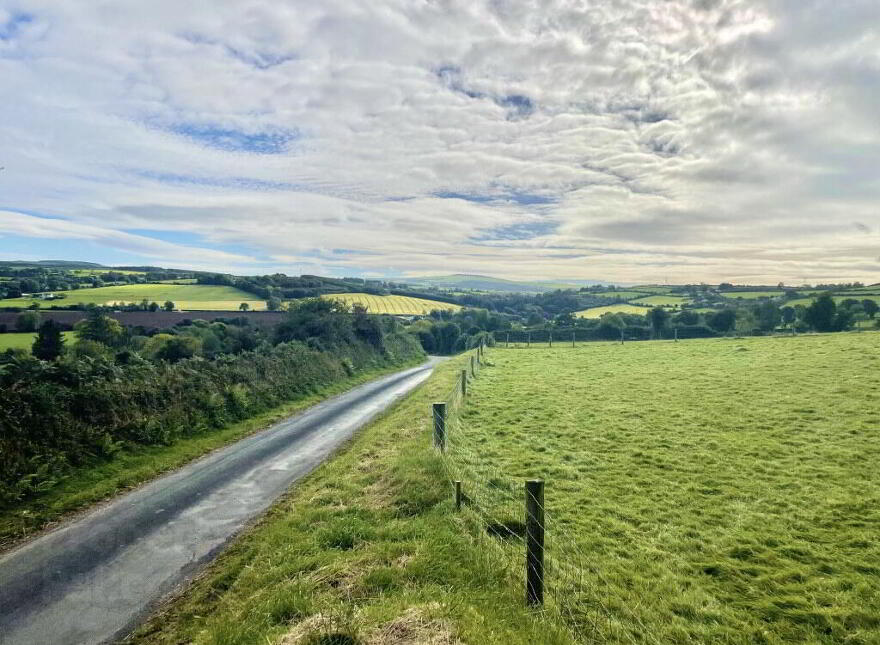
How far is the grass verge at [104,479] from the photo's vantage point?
993 centimetres

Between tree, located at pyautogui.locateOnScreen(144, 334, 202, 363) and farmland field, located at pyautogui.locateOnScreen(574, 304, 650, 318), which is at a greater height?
tree, located at pyautogui.locateOnScreen(144, 334, 202, 363)

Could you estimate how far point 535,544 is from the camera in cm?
600

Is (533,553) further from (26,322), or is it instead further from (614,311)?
(614,311)

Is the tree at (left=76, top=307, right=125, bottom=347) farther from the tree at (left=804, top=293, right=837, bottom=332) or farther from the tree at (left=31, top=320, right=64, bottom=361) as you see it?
the tree at (left=804, top=293, right=837, bottom=332)

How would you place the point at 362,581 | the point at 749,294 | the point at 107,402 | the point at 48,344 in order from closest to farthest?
the point at 362,581, the point at 107,402, the point at 48,344, the point at 749,294

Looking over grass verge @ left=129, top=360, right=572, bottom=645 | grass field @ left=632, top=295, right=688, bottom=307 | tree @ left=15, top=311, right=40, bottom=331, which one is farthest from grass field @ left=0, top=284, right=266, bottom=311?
grass field @ left=632, top=295, right=688, bottom=307

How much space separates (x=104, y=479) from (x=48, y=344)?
2575cm

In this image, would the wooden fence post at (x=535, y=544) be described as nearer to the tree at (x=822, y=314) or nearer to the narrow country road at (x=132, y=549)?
the narrow country road at (x=132, y=549)

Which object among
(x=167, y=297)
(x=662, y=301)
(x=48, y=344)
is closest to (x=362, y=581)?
(x=48, y=344)

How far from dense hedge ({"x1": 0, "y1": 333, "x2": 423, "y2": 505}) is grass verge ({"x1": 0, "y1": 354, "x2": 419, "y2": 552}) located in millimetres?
352

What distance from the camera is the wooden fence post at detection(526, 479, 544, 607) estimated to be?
5918 mm

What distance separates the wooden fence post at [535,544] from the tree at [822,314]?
81.6m

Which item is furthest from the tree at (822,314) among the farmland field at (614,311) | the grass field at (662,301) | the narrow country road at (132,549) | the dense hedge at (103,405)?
the narrow country road at (132,549)

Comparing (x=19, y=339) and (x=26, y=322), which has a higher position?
(x=26, y=322)
